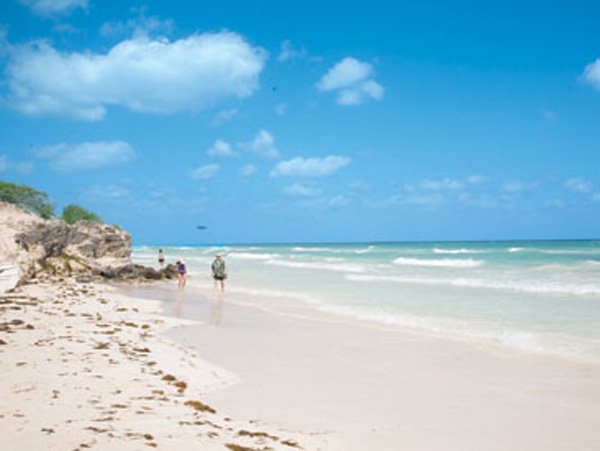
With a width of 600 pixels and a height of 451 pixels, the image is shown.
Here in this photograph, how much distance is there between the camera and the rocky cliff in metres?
18.0

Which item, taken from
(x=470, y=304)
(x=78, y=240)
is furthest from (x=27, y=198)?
(x=470, y=304)

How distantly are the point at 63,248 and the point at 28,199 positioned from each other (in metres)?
21.3

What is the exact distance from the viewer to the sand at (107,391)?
3906 millimetres

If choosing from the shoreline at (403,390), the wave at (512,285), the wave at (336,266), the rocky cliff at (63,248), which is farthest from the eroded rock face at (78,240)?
the wave at (336,266)

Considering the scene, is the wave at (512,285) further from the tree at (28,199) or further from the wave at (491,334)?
the tree at (28,199)

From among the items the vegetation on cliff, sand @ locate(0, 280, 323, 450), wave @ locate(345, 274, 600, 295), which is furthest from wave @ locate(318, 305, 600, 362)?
the vegetation on cliff

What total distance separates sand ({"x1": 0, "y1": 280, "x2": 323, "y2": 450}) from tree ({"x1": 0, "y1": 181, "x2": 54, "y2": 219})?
106 feet

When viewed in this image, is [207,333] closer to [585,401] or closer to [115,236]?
[585,401]

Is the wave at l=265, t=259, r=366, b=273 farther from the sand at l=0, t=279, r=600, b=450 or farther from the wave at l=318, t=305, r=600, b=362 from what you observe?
the sand at l=0, t=279, r=600, b=450

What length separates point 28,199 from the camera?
39.2 metres

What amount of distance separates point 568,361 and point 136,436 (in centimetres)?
755

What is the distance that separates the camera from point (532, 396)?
6371mm

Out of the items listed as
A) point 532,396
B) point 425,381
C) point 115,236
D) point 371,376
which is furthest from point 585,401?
point 115,236

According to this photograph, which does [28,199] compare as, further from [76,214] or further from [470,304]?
[470,304]
